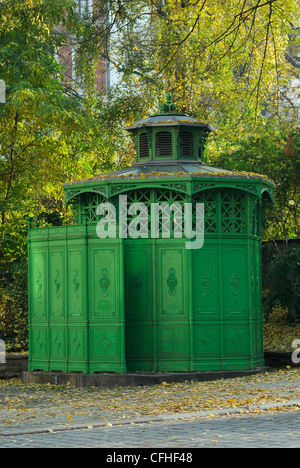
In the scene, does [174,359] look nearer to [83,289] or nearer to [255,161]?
[83,289]

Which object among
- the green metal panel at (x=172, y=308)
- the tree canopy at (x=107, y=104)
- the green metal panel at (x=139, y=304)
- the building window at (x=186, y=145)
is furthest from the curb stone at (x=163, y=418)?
the tree canopy at (x=107, y=104)

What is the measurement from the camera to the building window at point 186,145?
1598cm

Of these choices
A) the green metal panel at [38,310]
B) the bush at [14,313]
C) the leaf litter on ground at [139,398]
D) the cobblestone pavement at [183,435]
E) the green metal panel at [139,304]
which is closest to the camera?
the cobblestone pavement at [183,435]

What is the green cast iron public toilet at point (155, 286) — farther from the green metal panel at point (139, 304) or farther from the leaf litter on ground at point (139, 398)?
the leaf litter on ground at point (139, 398)

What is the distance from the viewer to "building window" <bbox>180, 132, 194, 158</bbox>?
15977 millimetres

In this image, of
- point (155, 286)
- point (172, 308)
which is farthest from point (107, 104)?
point (172, 308)

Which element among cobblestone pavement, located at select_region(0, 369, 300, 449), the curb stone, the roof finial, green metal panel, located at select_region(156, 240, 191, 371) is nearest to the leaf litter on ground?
cobblestone pavement, located at select_region(0, 369, 300, 449)

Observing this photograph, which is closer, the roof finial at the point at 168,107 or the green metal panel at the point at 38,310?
the green metal panel at the point at 38,310

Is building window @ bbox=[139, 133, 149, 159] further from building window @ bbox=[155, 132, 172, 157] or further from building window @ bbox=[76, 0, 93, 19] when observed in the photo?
building window @ bbox=[76, 0, 93, 19]

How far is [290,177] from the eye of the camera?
21.1 metres

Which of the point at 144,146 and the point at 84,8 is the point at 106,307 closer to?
the point at 144,146

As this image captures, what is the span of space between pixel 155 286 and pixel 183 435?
653 cm

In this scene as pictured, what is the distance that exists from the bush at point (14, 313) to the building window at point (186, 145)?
17.0 feet

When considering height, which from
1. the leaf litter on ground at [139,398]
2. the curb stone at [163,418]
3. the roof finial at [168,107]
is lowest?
the leaf litter on ground at [139,398]
